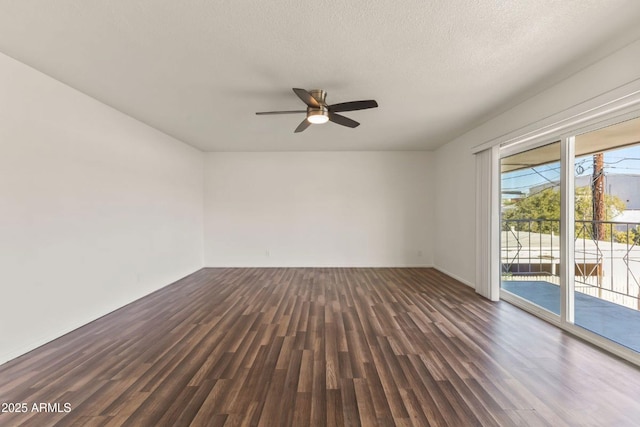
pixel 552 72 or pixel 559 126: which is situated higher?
pixel 552 72

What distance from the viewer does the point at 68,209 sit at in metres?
2.74

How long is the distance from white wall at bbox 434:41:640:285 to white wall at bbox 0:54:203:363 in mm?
5201

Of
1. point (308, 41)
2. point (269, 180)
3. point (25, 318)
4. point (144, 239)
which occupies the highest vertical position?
point (308, 41)

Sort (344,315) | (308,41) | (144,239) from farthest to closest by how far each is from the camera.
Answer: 1. (144,239)
2. (344,315)
3. (308,41)

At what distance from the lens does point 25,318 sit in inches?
90.7

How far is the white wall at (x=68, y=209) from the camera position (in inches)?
88.6

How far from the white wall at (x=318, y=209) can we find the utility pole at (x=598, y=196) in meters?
3.10

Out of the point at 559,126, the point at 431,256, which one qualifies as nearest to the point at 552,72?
the point at 559,126

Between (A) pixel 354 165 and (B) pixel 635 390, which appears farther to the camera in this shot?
(A) pixel 354 165

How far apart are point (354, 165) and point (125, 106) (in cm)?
414

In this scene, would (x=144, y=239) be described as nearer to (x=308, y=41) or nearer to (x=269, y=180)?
(x=269, y=180)

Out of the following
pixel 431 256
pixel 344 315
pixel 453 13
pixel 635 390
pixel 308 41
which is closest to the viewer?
pixel 453 13

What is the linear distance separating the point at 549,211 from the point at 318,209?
391 centimetres

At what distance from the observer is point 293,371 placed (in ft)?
6.64
